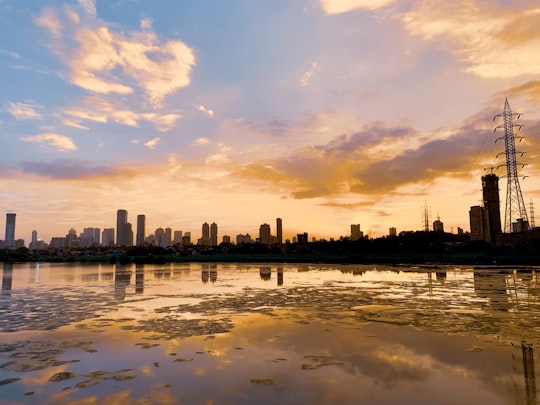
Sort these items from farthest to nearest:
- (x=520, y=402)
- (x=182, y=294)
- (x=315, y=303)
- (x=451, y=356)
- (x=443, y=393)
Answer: (x=182, y=294) < (x=315, y=303) < (x=451, y=356) < (x=443, y=393) < (x=520, y=402)

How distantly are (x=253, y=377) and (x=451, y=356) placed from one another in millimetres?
6723

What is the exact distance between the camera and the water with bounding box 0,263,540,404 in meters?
9.04

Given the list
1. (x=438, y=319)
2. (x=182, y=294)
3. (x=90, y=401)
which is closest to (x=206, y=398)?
(x=90, y=401)

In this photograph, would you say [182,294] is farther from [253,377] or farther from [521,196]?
[521,196]

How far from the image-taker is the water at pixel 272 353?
356 inches

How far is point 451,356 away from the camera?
39.4ft

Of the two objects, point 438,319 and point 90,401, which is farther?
point 438,319

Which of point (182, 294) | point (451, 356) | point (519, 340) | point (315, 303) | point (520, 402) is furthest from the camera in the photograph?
point (182, 294)

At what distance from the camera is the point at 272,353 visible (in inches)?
493

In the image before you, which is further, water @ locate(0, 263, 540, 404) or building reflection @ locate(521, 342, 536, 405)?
water @ locate(0, 263, 540, 404)

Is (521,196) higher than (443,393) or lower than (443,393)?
higher

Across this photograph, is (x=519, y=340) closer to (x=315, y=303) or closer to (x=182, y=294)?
(x=315, y=303)

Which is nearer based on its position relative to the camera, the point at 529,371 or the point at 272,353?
the point at 529,371

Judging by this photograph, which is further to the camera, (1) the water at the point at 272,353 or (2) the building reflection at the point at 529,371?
(1) the water at the point at 272,353
